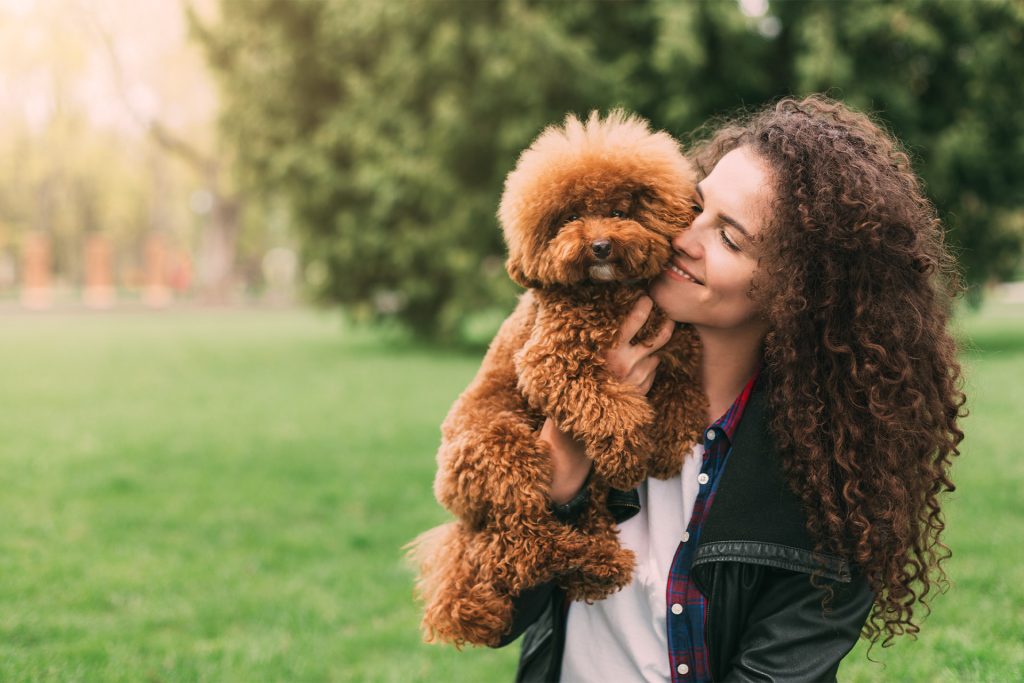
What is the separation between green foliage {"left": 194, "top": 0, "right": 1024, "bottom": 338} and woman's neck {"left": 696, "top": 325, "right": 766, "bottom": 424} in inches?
434

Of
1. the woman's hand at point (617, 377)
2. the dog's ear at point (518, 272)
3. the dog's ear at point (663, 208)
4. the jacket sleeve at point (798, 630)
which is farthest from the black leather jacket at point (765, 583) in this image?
the dog's ear at point (518, 272)

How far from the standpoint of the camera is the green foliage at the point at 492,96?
13.6m

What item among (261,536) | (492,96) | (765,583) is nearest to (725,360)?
(765,583)

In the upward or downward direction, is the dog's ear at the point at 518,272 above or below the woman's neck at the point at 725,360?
above

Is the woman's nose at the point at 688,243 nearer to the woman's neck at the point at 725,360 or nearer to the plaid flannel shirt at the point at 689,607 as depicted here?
the woman's neck at the point at 725,360

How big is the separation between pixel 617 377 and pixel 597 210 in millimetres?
433

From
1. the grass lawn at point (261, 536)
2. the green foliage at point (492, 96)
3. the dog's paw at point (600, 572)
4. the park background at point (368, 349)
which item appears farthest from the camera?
the green foliage at point (492, 96)

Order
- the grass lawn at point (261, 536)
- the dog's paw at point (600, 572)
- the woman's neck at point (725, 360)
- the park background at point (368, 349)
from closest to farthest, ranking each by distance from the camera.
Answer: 1. the dog's paw at point (600, 572)
2. the woman's neck at point (725, 360)
3. the grass lawn at point (261, 536)
4. the park background at point (368, 349)

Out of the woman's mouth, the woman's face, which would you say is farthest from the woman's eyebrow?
the woman's mouth

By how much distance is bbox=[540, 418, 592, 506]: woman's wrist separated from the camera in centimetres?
234

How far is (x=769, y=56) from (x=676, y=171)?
13.5 meters

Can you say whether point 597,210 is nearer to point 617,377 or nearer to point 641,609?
point 617,377

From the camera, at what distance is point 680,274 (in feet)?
7.82

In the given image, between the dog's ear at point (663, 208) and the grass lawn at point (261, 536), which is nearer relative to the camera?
the dog's ear at point (663, 208)
